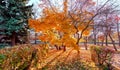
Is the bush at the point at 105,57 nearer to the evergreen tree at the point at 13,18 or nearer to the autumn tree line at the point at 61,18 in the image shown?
the autumn tree line at the point at 61,18

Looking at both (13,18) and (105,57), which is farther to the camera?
(13,18)

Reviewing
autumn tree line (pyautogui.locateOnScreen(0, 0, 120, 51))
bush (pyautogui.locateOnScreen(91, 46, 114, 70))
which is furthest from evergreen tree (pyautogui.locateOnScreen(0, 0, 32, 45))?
bush (pyautogui.locateOnScreen(91, 46, 114, 70))

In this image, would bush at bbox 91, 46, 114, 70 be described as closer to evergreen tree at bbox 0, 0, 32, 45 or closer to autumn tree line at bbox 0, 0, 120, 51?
autumn tree line at bbox 0, 0, 120, 51

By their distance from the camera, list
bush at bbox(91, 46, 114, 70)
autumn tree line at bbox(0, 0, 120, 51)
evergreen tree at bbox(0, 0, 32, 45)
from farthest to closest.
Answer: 1. evergreen tree at bbox(0, 0, 32, 45)
2. autumn tree line at bbox(0, 0, 120, 51)
3. bush at bbox(91, 46, 114, 70)

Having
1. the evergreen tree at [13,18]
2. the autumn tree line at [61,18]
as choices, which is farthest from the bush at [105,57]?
the evergreen tree at [13,18]

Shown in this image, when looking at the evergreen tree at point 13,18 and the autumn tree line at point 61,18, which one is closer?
the autumn tree line at point 61,18

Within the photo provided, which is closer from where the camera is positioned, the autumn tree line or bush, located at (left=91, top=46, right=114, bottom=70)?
bush, located at (left=91, top=46, right=114, bottom=70)

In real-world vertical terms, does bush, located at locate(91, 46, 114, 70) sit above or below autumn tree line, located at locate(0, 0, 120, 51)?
below

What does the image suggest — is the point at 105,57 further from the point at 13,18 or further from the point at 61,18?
the point at 13,18

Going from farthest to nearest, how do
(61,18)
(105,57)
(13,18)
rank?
1. (13,18)
2. (61,18)
3. (105,57)

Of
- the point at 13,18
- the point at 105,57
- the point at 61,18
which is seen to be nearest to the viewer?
the point at 105,57

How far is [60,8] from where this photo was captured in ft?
51.2

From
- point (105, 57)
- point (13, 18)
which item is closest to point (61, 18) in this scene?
point (13, 18)

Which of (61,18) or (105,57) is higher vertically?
(61,18)
